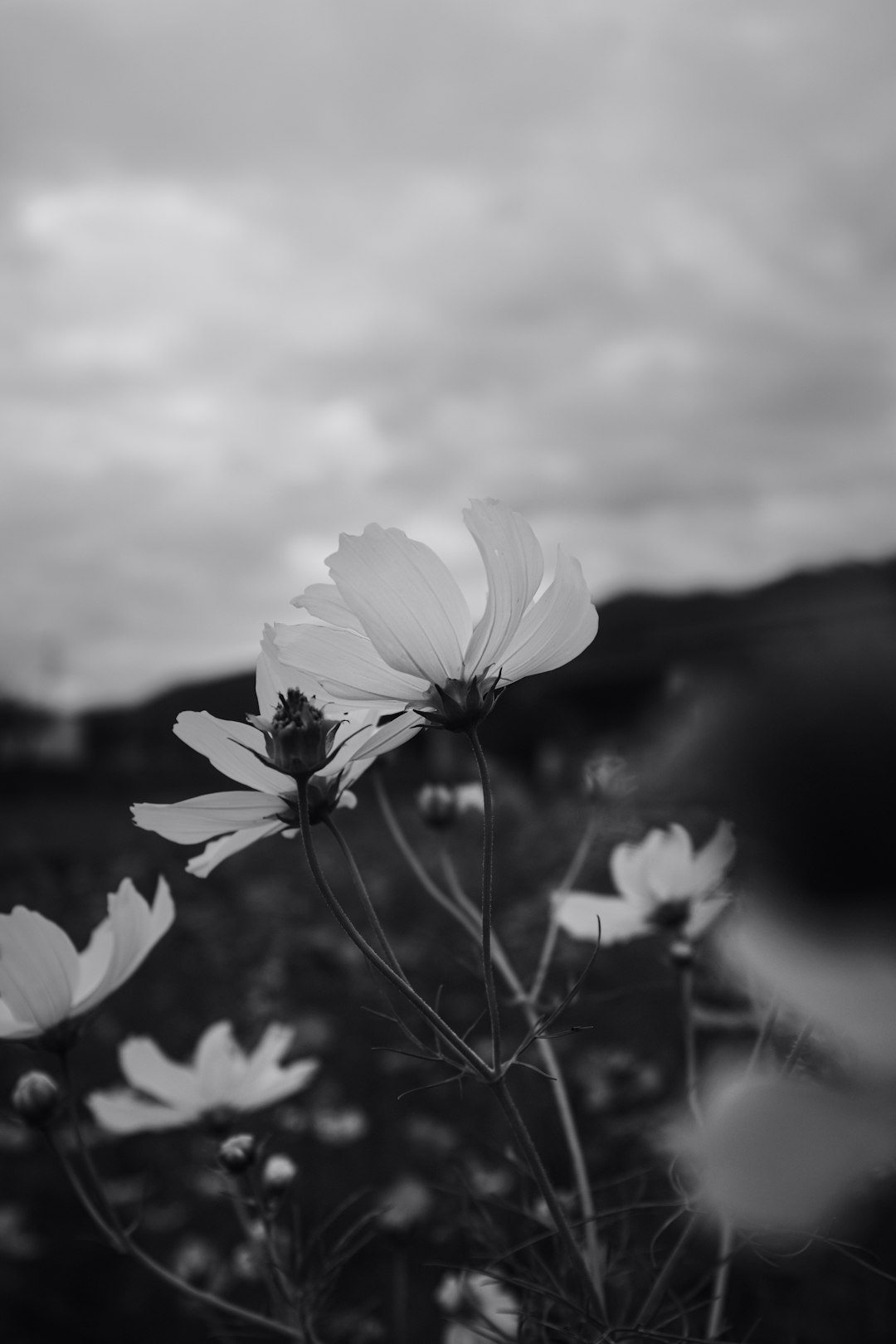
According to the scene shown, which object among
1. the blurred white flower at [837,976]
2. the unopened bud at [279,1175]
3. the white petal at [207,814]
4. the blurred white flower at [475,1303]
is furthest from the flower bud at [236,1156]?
the blurred white flower at [837,976]

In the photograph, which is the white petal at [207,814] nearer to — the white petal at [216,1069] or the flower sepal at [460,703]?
the flower sepal at [460,703]

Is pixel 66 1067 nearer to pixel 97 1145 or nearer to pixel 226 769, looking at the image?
pixel 226 769

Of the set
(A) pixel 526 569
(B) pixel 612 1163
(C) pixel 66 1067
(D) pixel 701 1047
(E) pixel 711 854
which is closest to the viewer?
(A) pixel 526 569

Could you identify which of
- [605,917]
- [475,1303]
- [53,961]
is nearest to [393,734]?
[53,961]

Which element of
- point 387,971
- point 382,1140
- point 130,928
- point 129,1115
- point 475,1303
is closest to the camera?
point 387,971

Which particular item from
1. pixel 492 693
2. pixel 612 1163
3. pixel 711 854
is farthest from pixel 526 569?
pixel 612 1163

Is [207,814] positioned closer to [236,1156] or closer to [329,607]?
[329,607]

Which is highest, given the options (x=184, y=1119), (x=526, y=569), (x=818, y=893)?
(x=526, y=569)
